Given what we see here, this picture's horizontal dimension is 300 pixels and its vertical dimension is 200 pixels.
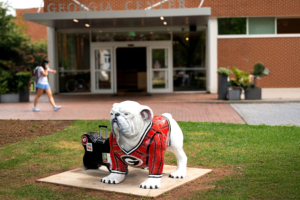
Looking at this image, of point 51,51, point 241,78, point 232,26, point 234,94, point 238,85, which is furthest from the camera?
point 51,51

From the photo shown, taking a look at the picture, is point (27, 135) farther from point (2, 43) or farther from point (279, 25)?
point (2, 43)

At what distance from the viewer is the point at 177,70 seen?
2033 centimetres

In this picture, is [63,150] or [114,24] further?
[114,24]

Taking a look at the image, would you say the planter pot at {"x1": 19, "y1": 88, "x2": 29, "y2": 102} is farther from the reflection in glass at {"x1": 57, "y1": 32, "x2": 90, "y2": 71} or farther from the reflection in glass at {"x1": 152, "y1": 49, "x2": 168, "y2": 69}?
the reflection in glass at {"x1": 152, "y1": 49, "x2": 168, "y2": 69}

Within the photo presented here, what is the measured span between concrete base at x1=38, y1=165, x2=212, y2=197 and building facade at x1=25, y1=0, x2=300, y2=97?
14.1 m

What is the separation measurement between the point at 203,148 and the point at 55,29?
597 inches

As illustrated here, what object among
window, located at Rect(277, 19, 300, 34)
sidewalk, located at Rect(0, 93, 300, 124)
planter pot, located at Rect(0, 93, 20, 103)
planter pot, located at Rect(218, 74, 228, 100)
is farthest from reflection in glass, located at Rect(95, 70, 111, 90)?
window, located at Rect(277, 19, 300, 34)

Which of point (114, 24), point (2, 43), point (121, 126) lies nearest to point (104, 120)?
point (121, 126)

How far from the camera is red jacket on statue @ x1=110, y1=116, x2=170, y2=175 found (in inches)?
189

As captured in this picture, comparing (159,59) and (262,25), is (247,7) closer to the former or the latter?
(262,25)

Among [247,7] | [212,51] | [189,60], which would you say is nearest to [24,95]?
[189,60]

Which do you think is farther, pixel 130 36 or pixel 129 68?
pixel 129 68

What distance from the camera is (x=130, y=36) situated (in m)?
20.4

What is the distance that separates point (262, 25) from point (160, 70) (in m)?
5.60
